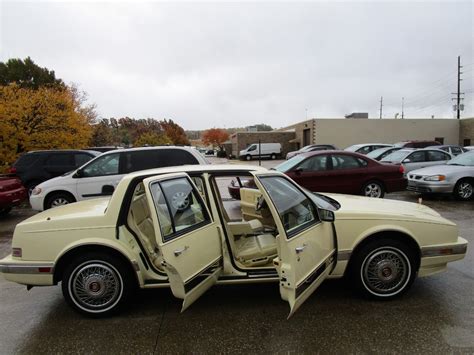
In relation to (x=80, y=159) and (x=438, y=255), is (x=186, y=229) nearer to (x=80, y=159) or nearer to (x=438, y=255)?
(x=438, y=255)

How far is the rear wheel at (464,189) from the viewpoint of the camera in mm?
9273

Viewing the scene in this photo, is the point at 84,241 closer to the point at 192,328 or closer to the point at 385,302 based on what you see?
the point at 192,328

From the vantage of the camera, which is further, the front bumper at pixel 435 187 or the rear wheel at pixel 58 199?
the front bumper at pixel 435 187

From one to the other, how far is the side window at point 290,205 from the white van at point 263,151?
35256 mm

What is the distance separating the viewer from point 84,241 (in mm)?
3336

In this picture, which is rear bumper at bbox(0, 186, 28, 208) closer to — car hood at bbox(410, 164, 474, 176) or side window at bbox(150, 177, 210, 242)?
side window at bbox(150, 177, 210, 242)

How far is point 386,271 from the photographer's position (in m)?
3.56

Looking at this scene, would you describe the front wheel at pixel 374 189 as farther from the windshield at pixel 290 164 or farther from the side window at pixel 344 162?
the windshield at pixel 290 164

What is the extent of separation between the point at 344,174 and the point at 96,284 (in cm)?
728

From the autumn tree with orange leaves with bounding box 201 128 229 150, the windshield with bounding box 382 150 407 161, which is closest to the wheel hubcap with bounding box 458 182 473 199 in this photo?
the windshield with bounding box 382 150 407 161

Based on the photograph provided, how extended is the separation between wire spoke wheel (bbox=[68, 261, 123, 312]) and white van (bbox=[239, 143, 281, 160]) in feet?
117

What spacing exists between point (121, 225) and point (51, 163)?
884 centimetres

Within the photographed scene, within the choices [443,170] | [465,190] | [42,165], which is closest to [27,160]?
[42,165]

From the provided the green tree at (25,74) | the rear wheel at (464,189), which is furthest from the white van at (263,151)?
the rear wheel at (464,189)
